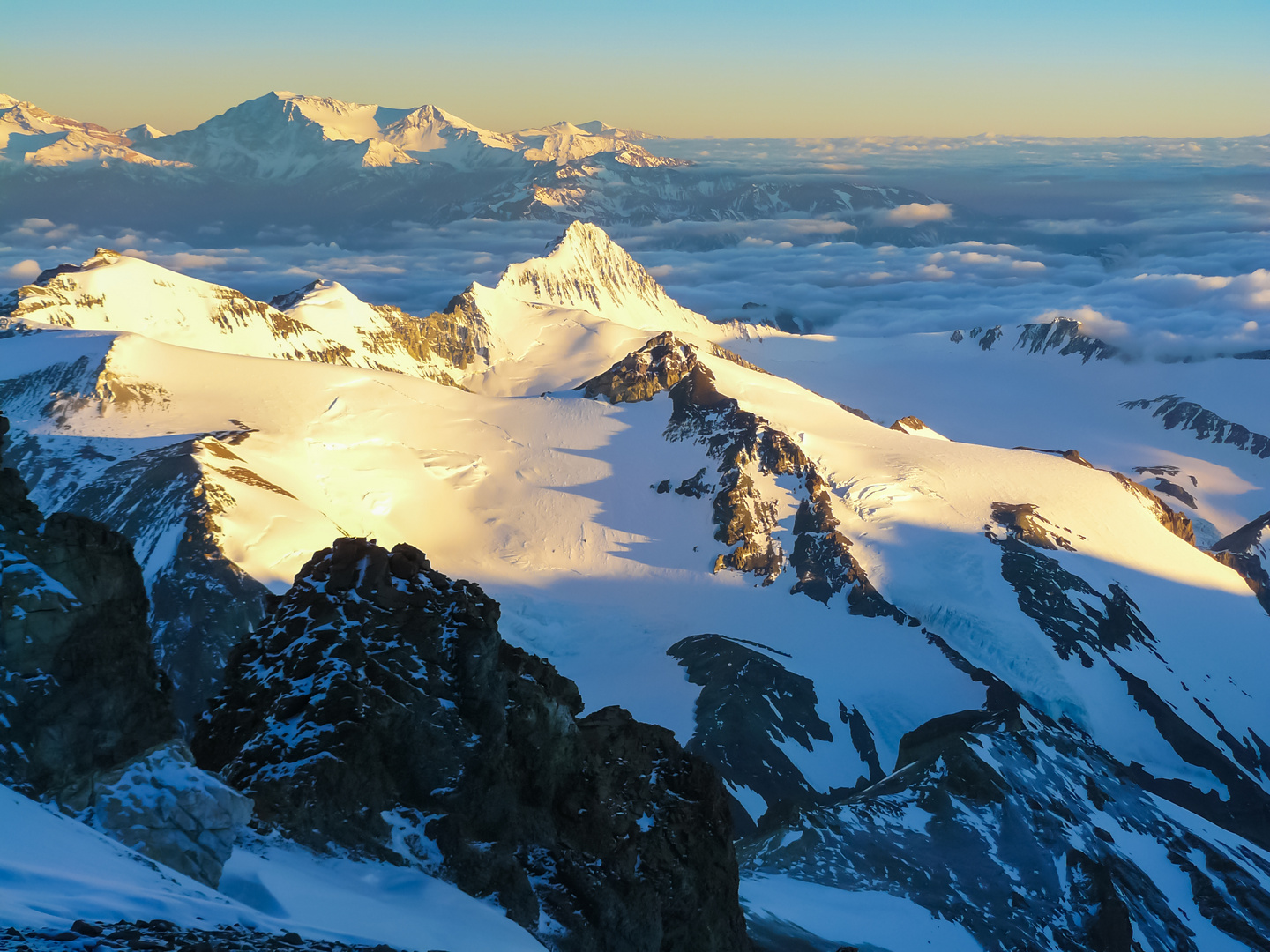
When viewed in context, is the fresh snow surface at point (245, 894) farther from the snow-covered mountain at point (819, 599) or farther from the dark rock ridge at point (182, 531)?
the dark rock ridge at point (182, 531)

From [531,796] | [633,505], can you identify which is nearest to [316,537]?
[633,505]

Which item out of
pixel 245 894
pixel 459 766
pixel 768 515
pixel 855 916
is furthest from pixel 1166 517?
pixel 245 894

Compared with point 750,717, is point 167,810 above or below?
above

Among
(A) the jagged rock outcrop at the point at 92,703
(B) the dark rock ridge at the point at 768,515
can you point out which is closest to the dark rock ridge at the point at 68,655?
(A) the jagged rock outcrop at the point at 92,703

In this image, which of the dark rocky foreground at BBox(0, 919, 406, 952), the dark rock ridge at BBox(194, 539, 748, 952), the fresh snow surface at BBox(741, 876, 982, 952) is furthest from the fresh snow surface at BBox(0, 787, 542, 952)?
the fresh snow surface at BBox(741, 876, 982, 952)

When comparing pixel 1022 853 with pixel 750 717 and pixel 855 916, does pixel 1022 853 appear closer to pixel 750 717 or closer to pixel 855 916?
pixel 855 916

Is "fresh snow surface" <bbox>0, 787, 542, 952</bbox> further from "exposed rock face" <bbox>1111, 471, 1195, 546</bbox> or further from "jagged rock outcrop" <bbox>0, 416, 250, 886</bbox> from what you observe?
"exposed rock face" <bbox>1111, 471, 1195, 546</bbox>

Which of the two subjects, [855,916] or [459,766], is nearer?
[459,766]

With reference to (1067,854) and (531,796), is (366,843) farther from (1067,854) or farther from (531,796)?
(1067,854)
